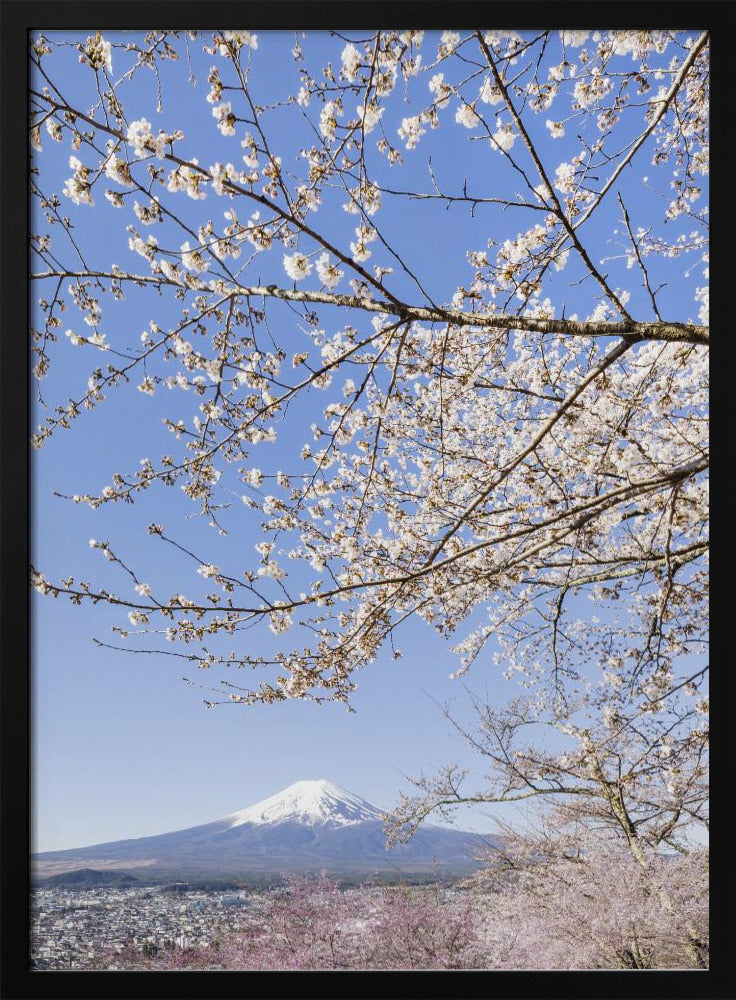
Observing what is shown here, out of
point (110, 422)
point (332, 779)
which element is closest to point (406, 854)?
point (332, 779)

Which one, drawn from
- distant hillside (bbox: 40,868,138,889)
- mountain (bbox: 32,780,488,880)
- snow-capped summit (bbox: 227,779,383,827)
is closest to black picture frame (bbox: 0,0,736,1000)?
distant hillside (bbox: 40,868,138,889)

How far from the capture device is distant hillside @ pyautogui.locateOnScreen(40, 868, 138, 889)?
1.52 m

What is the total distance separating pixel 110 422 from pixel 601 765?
2.05 meters

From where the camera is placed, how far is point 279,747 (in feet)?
6.83

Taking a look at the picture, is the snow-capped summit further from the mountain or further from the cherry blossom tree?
the cherry blossom tree

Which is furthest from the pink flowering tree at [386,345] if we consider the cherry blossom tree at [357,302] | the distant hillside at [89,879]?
the distant hillside at [89,879]

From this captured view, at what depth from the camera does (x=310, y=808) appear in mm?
2064

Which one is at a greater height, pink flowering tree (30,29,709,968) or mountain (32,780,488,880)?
pink flowering tree (30,29,709,968)

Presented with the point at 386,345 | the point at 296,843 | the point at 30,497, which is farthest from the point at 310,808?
the point at 386,345

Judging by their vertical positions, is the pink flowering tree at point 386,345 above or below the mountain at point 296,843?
above

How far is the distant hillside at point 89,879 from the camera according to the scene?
1.52 m

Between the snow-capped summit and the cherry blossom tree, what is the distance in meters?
0.63

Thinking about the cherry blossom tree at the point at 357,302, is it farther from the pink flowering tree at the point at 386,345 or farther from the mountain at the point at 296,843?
the mountain at the point at 296,843
